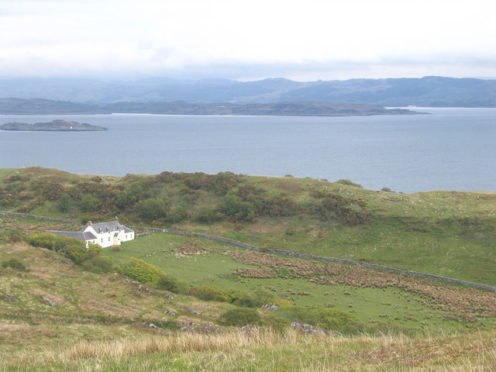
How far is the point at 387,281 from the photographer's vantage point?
2088 inches

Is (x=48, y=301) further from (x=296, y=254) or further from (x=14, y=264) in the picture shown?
(x=296, y=254)

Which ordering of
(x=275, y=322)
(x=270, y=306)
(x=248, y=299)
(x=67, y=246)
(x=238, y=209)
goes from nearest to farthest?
(x=275, y=322), (x=270, y=306), (x=248, y=299), (x=67, y=246), (x=238, y=209)

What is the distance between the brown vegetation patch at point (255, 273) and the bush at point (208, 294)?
1117 centimetres

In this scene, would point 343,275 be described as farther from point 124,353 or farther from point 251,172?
point 251,172

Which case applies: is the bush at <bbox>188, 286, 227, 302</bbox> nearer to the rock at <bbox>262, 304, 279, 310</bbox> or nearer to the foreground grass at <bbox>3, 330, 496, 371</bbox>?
the rock at <bbox>262, 304, 279, 310</bbox>

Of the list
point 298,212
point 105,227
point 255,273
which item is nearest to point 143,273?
point 255,273

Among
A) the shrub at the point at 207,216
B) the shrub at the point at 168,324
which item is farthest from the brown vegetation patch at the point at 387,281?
the shrub at the point at 168,324

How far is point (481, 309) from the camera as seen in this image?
43.6m

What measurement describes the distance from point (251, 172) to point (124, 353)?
151 m

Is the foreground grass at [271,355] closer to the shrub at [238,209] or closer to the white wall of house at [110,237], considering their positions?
the white wall of house at [110,237]

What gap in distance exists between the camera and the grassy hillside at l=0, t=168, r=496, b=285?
198 ft

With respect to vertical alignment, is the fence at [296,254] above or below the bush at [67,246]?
below

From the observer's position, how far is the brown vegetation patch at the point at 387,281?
4440 cm

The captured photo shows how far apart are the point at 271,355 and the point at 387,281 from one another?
44421 mm
